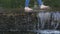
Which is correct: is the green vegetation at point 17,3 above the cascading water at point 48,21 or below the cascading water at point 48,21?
above

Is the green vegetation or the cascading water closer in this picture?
the cascading water

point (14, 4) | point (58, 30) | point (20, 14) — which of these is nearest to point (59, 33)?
point (58, 30)

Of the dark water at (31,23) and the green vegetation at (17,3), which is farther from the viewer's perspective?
the green vegetation at (17,3)

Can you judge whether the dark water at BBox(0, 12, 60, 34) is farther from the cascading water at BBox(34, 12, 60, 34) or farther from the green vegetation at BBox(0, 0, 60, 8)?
→ the green vegetation at BBox(0, 0, 60, 8)

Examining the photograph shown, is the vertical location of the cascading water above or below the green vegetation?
below

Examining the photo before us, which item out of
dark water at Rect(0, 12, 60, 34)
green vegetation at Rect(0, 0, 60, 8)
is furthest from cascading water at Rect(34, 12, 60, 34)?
green vegetation at Rect(0, 0, 60, 8)

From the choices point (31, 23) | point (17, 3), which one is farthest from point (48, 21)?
point (17, 3)

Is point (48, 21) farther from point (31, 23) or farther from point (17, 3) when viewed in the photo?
point (17, 3)

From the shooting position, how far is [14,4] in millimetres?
8766

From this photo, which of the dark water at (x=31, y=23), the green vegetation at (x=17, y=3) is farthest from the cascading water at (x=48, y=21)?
the green vegetation at (x=17, y=3)

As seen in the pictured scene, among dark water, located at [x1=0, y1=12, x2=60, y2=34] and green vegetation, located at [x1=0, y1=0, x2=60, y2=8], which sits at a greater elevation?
green vegetation, located at [x1=0, y1=0, x2=60, y2=8]

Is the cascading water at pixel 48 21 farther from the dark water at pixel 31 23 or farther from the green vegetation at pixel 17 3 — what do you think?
the green vegetation at pixel 17 3

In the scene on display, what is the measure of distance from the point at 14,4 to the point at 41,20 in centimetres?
254

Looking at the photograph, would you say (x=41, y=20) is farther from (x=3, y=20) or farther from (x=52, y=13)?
(x=3, y=20)
